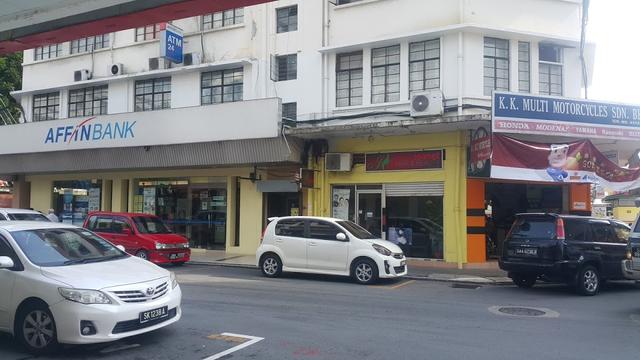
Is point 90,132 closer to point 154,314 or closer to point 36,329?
point 36,329

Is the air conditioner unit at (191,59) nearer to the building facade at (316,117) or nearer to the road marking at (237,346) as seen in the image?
the building facade at (316,117)

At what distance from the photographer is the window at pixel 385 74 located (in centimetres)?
1864

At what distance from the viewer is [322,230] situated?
Answer: 45.8 feet

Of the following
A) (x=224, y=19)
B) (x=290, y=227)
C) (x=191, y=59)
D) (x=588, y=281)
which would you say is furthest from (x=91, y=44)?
(x=588, y=281)

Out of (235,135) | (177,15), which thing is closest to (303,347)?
(177,15)

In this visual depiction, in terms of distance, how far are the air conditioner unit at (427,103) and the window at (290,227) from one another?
5350 mm

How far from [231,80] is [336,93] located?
4527 mm

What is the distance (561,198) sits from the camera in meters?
18.3

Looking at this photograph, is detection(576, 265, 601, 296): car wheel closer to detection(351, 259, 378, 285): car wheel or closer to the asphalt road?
the asphalt road

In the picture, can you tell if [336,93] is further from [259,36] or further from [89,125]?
[89,125]

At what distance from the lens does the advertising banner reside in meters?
15.6

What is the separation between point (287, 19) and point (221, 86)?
3.67 meters

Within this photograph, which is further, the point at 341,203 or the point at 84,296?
the point at 341,203

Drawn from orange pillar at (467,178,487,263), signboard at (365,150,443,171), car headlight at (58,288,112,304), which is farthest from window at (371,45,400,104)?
car headlight at (58,288,112,304)
